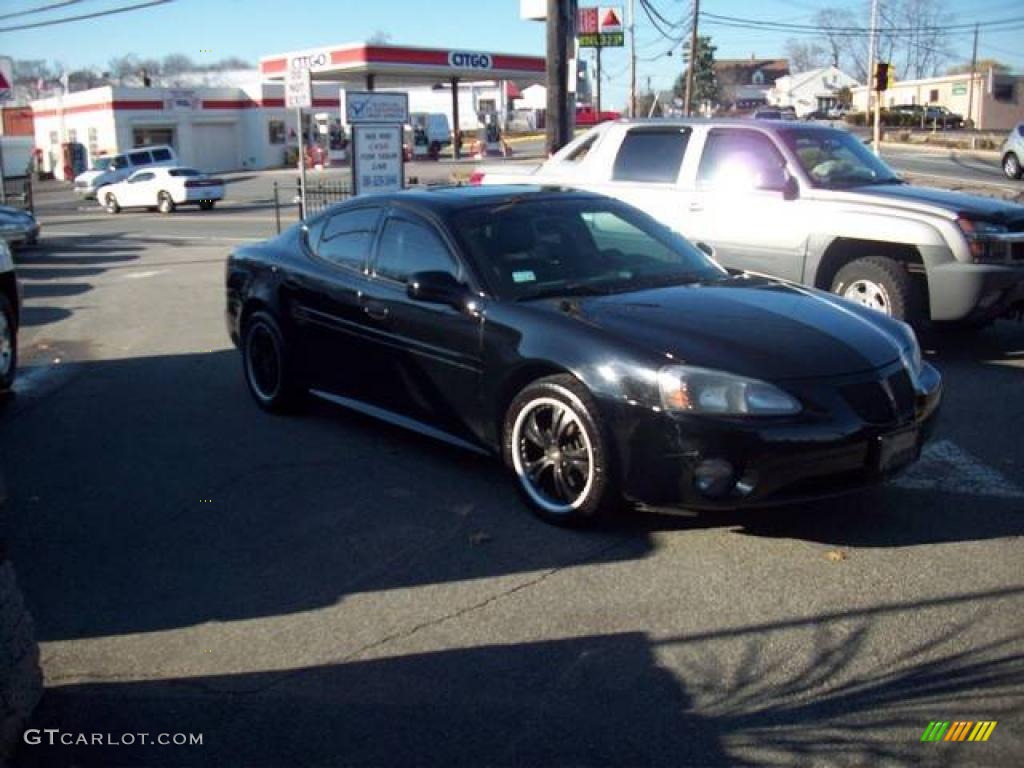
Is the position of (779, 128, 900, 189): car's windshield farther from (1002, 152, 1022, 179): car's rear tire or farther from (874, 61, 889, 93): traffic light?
(1002, 152, 1022, 179): car's rear tire

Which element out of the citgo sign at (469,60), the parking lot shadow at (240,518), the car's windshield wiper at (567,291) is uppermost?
the citgo sign at (469,60)

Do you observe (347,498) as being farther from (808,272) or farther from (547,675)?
(808,272)

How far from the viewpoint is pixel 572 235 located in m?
6.16

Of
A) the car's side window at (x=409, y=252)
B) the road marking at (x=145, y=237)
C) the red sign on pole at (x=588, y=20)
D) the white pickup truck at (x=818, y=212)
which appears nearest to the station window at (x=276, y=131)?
the red sign on pole at (x=588, y=20)

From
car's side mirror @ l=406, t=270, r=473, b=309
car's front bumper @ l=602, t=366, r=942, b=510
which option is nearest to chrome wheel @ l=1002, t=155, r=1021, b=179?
car's side mirror @ l=406, t=270, r=473, b=309

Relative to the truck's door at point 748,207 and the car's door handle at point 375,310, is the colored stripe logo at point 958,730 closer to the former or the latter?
the car's door handle at point 375,310

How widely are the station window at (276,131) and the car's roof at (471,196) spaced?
190ft

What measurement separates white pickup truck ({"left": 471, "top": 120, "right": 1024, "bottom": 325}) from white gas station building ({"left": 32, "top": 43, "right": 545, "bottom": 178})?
1608 inches

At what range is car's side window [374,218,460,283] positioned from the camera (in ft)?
19.7

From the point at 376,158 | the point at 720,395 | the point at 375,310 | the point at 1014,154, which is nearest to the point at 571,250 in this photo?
the point at 375,310

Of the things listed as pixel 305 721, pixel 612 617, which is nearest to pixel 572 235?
pixel 612 617

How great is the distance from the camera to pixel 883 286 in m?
8.84

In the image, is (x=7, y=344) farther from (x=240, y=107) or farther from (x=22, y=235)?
(x=240, y=107)

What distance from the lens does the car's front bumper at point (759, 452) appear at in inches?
182
